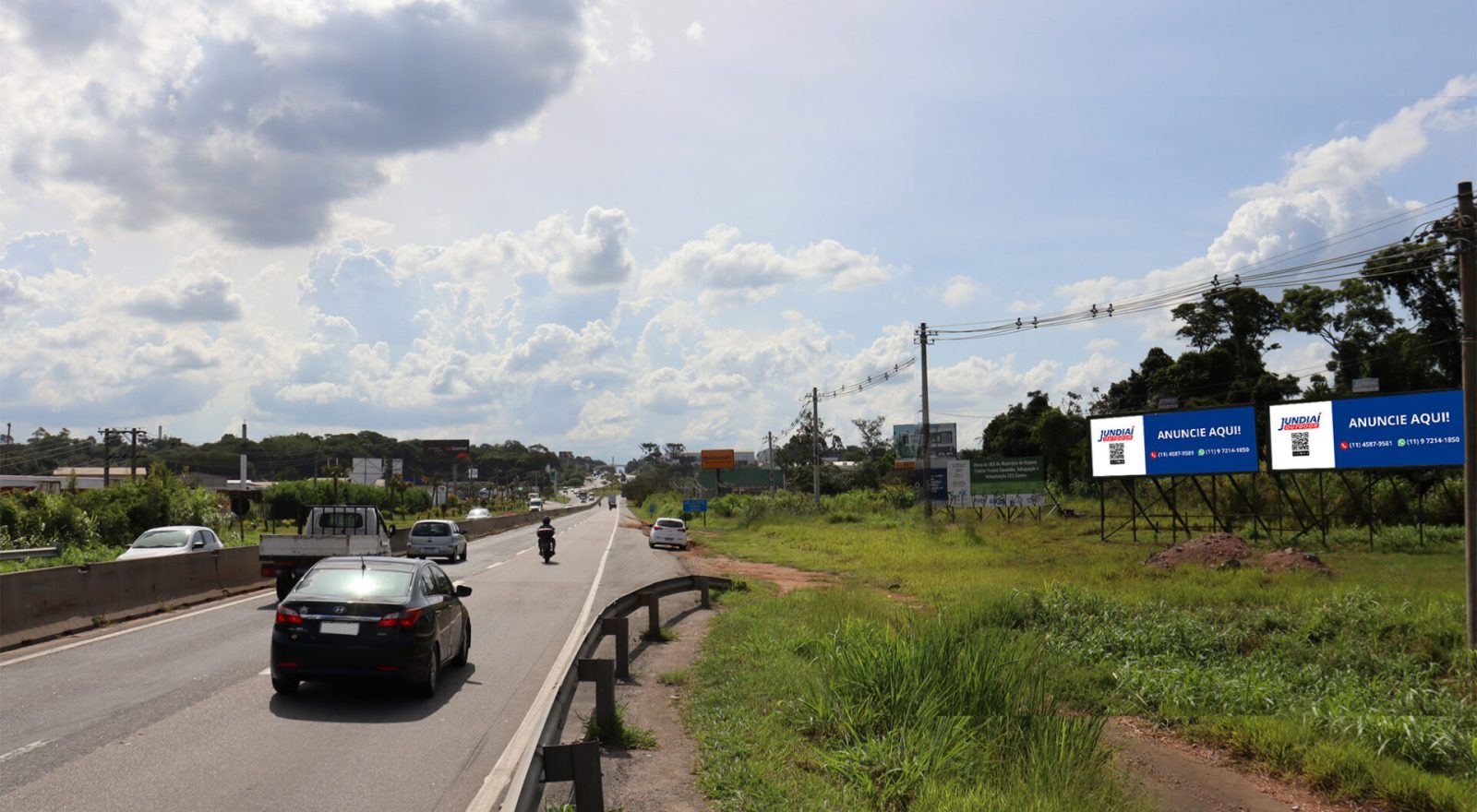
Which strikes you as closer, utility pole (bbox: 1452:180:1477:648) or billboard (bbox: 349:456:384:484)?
utility pole (bbox: 1452:180:1477:648)

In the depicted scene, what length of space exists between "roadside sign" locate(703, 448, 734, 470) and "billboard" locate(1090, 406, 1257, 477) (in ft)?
287

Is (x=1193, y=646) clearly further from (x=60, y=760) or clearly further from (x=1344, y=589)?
(x=60, y=760)

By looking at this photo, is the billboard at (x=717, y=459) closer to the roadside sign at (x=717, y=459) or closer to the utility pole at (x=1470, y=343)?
the roadside sign at (x=717, y=459)

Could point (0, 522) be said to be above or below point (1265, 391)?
below

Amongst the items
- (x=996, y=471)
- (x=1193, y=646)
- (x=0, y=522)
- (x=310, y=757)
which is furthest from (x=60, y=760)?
(x=996, y=471)

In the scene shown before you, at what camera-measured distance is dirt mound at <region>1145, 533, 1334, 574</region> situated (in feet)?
83.3

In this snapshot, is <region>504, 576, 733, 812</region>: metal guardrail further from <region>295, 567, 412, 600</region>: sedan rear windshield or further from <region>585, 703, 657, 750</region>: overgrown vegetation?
<region>295, 567, 412, 600</region>: sedan rear windshield

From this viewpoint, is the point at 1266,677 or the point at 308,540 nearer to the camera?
the point at 1266,677

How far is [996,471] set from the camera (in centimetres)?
5784

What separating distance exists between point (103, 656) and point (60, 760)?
6.65 m

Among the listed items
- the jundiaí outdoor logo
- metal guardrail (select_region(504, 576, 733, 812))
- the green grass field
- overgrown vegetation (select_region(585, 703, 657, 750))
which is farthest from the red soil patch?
overgrown vegetation (select_region(585, 703, 657, 750))

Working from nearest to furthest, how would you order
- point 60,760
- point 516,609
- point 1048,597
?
point 60,760 → point 1048,597 → point 516,609

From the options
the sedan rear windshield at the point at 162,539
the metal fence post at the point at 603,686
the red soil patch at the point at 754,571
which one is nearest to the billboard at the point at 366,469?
the red soil patch at the point at 754,571

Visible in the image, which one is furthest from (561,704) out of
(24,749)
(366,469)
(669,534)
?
(366,469)
